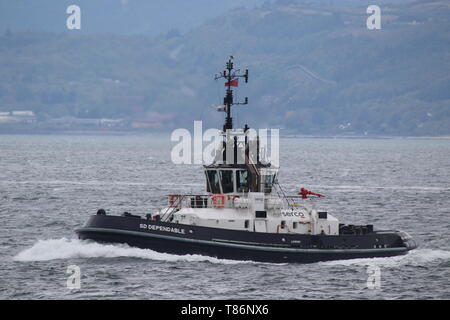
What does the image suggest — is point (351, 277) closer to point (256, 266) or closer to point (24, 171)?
point (256, 266)

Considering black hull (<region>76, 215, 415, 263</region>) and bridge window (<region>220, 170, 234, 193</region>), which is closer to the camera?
black hull (<region>76, 215, 415, 263</region>)

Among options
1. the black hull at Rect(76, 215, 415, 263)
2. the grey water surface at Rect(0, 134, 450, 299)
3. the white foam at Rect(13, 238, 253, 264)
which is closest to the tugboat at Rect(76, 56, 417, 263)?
the black hull at Rect(76, 215, 415, 263)

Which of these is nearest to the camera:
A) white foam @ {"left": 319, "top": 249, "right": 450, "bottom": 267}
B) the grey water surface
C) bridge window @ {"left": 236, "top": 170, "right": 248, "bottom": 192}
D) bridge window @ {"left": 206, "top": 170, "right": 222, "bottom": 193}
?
the grey water surface

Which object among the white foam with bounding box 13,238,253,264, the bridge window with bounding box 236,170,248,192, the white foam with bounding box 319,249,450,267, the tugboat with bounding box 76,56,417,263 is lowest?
the white foam with bounding box 319,249,450,267

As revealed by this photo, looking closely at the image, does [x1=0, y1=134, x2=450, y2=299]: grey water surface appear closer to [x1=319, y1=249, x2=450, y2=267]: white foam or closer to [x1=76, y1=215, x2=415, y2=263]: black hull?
[x1=319, y1=249, x2=450, y2=267]: white foam

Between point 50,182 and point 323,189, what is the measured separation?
82.8 feet

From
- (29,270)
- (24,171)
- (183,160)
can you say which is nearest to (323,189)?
(24,171)

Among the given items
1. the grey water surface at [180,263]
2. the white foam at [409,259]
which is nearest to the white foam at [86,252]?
the grey water surface at [180,263]

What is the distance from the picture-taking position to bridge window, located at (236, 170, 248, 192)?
39.4 metres

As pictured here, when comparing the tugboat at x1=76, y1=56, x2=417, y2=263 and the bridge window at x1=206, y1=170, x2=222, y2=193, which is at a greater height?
the bridge window at x1=206, y1=170, x2=222, y2=193

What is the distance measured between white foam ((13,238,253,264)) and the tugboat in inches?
9.0

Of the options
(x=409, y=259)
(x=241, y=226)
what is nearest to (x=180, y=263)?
(x=241, y=226)

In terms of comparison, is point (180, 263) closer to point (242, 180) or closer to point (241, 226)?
point (241, 226)

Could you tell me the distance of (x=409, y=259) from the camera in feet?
130
